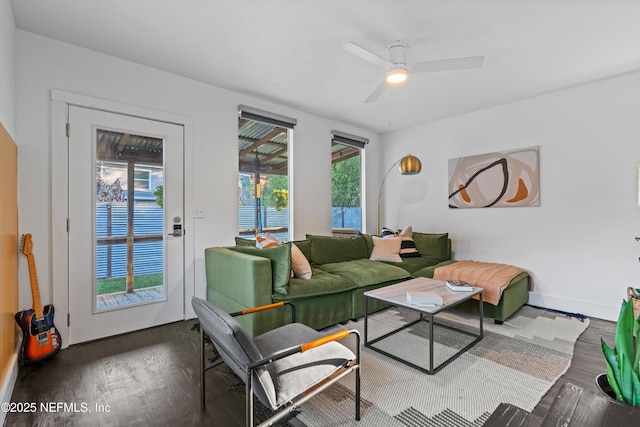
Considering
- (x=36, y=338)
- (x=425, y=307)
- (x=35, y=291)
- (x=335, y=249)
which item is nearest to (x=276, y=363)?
(x=425, y=307)

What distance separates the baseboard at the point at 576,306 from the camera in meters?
3.18

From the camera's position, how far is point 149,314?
9.80ft

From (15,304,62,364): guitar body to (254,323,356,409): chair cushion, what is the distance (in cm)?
174

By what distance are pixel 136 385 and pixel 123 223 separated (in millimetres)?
1507

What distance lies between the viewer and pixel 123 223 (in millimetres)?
2861

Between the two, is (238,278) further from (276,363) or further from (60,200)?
(60,200)

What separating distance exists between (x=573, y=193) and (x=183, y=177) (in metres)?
4.37

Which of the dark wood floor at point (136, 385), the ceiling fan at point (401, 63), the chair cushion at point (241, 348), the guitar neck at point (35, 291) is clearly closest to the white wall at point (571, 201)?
the dark wood floor at point (136, 385)

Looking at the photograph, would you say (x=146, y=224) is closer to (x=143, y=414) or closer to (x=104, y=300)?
(x=104, y=300)

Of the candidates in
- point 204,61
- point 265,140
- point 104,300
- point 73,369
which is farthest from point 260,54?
point 73,369

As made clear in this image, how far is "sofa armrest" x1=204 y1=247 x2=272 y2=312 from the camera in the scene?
8.12ft

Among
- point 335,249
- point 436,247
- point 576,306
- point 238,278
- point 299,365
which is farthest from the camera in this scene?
point 436,247

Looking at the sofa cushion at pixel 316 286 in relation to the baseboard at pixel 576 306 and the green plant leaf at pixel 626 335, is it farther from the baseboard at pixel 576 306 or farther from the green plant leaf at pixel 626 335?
the baseboard at pixel 576 306

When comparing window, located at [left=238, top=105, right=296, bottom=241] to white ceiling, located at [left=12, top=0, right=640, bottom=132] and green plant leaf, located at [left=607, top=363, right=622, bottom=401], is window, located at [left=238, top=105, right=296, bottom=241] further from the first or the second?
green plant leaf, located at [left=607, top=363, right=622, bottom=401]
